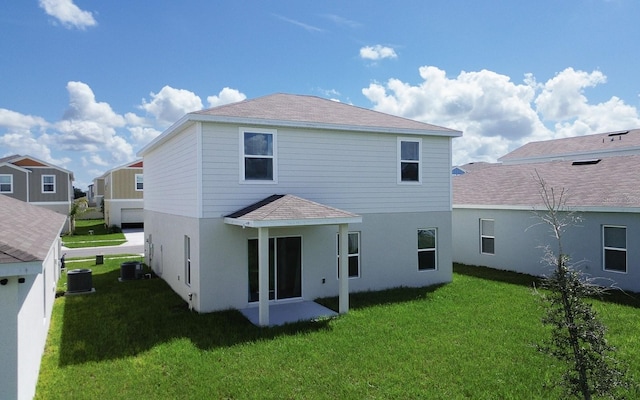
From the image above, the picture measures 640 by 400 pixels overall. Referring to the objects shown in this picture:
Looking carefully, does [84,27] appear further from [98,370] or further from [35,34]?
[98,370]

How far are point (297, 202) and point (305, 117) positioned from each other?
2983 millimetres

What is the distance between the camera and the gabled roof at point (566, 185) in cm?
1438

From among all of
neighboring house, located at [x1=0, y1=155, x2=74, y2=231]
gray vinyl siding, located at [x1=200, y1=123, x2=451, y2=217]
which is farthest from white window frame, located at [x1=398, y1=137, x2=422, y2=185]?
neighboring house, located at [x1=0, y1=155, x2=74, y2=231]

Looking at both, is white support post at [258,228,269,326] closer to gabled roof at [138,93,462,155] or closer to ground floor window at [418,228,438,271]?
gabled roof at [138,93,462,155]

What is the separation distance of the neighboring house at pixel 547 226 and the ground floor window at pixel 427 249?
4.54 metres

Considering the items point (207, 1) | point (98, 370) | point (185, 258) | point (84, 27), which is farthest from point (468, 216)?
point (84, 27)

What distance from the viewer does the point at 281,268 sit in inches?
476

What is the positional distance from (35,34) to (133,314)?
10143 mm

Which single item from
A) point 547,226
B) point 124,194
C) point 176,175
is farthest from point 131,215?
point 547,226

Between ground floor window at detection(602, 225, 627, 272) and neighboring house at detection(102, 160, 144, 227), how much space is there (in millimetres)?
35945

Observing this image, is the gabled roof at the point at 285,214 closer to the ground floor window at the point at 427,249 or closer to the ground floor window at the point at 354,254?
the ground floor window at the point at 354,254

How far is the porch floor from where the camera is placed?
10414mm

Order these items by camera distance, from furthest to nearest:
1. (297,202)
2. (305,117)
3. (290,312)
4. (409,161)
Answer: (409,161) → (305,117) → (297,202) → (290,312)

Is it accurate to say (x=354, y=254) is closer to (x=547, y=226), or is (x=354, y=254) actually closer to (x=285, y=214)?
(x=285, y=214)
